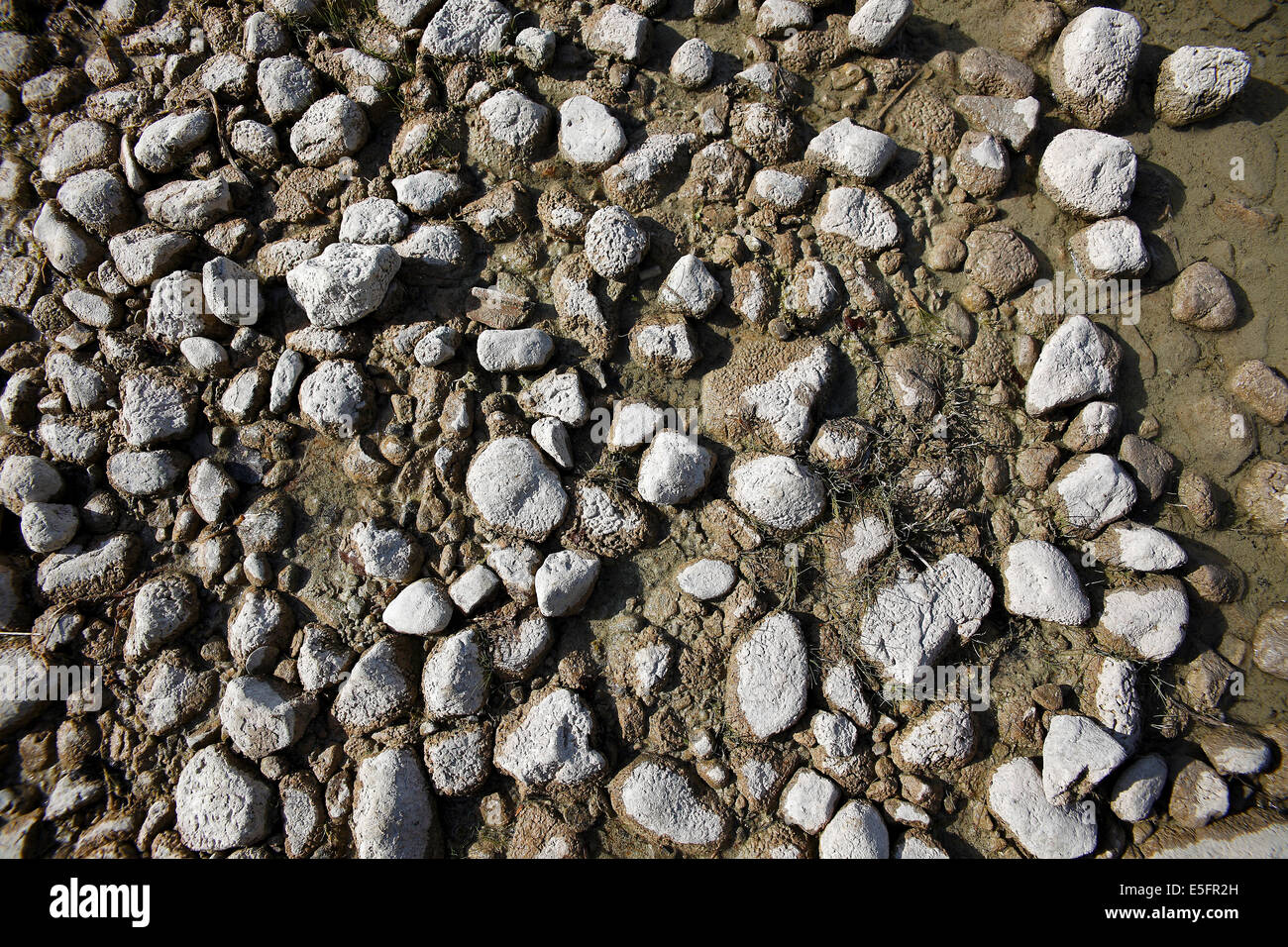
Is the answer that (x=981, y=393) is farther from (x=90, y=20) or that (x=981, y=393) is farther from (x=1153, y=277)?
(x=90, y=20)

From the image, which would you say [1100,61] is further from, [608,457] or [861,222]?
[608,457]

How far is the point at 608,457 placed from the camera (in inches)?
103

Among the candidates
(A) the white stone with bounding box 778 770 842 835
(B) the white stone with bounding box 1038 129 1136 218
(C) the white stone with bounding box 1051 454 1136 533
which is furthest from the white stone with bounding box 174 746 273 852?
(B) the white stone with bounding box 1038 129 1136 218

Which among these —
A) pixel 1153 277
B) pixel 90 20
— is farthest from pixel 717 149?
pixel 90 20

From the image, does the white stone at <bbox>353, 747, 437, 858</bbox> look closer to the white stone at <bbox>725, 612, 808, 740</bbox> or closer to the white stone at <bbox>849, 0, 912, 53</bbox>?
the white stone at <bbox>725, 612, 808, 740</bbox>

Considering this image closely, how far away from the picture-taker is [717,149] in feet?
9.26

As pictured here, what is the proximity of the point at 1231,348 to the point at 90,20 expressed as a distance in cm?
543

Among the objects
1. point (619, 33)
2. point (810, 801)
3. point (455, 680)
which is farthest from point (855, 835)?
point (619, 33)
